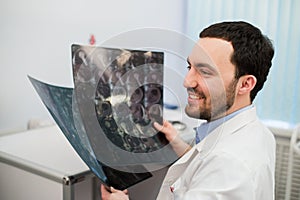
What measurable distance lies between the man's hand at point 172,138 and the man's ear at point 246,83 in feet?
1.09

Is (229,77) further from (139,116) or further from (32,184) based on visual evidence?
(32,184)

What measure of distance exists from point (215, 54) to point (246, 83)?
121mm

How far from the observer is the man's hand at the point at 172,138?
1.24 metres

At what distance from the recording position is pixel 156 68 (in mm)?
1192

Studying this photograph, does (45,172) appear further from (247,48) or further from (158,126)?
(247,48)

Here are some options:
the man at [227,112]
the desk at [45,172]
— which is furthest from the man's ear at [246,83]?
the desk at [45,172]

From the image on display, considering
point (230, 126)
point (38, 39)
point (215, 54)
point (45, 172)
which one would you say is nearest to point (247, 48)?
point (215, 54)

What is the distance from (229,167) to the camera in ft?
2.75

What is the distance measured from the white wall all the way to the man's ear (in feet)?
1.17

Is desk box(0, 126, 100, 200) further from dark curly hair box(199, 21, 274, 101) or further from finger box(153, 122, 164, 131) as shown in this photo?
dark curly hair box(199, 21, 274, 101)

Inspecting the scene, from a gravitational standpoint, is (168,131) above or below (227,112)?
below

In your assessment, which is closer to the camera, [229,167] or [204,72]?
[229,167]

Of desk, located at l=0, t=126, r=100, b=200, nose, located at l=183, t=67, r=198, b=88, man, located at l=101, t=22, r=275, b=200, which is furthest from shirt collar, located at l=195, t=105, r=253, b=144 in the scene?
desk, located at l=0, t=126, r=100, b=200

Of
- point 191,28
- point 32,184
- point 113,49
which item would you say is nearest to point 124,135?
point 113,49
